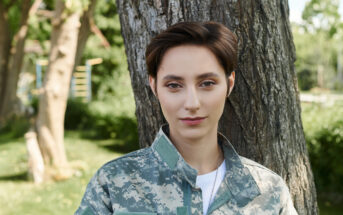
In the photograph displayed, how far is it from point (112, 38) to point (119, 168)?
70.4ft

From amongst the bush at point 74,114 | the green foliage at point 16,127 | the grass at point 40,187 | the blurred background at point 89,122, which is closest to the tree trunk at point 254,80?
the blurred background at point 89,122

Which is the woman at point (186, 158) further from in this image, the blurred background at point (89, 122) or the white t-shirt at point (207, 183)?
the blurred background at point (89, 122)

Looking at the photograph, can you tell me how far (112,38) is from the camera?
22766mm

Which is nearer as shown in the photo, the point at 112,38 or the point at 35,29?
the point at 35,29

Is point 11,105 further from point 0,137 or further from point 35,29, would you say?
point 35,29

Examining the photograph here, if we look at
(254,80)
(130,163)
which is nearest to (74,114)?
(254,80)

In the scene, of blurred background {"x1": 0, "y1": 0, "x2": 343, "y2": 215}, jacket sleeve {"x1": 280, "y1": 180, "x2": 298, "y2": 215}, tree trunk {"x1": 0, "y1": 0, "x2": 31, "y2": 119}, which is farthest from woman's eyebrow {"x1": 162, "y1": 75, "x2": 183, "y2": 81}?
tree trunk {"x1": 0, "y1": 0, "x2": 31, "y2": 119}

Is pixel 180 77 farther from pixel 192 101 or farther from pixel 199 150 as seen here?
pixel 199 150

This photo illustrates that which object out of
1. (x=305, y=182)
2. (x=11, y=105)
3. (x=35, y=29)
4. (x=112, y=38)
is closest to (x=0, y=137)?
(x=11, y=105)

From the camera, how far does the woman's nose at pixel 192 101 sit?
1.75 metres

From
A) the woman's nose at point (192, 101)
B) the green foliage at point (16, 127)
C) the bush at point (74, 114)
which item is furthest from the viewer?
the bush at point (74, 114)

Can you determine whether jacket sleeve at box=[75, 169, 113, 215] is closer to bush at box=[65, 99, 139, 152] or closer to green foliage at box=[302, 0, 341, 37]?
green foliage at box=[302, 0, 341, 37]

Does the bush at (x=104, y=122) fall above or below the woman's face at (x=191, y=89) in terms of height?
below

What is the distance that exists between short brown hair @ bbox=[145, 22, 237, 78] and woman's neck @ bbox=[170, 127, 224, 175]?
312 mm
